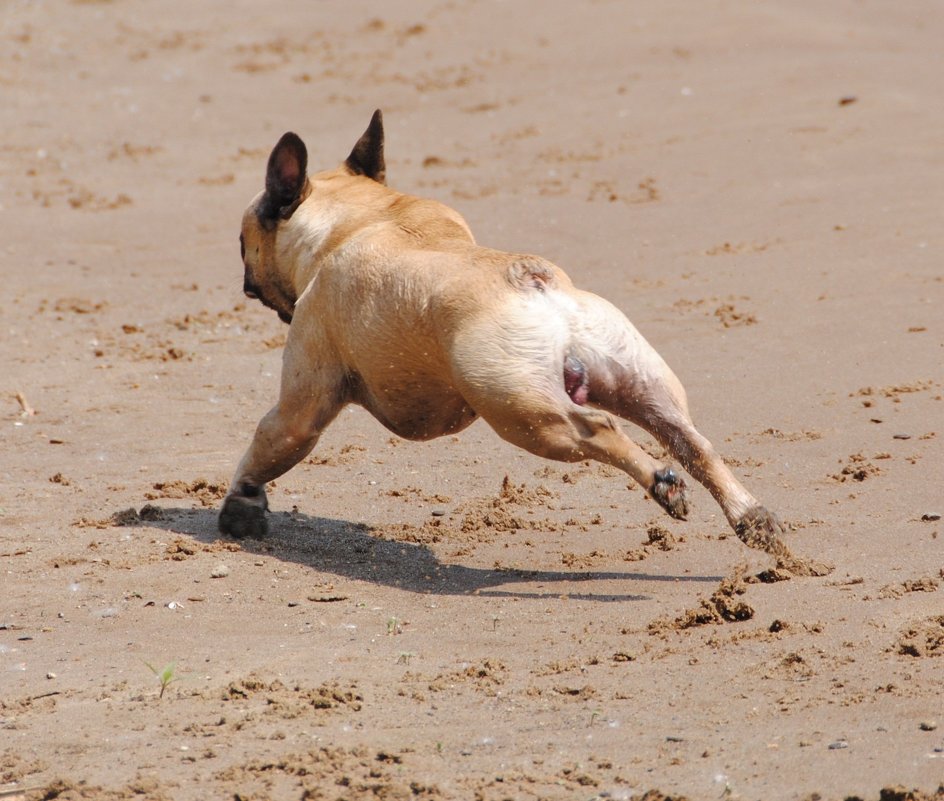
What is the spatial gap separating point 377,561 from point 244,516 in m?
0.72

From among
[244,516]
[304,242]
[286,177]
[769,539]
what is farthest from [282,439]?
[769,539]

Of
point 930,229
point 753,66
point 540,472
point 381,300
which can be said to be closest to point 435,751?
point 381,300

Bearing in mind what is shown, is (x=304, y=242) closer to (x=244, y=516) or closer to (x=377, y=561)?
(x=244, y=516)

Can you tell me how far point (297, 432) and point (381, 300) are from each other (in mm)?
912

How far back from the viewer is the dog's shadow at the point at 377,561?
6.57 meters

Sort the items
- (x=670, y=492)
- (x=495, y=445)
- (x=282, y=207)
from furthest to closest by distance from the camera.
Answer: (x=495, y=445)
(x=282, y=207)
(x=670, y=492)

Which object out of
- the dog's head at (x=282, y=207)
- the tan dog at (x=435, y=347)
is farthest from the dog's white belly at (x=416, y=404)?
the dog's head at (x=282, y=207)

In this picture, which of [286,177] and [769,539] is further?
[286,177]

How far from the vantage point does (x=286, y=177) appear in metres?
7.48

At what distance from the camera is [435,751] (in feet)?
15.5

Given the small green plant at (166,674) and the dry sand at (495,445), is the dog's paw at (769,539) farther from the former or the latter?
the small green plant at (166,674)

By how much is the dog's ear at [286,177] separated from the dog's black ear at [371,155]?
1.73 ft

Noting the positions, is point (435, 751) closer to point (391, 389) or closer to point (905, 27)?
point (391, 389)

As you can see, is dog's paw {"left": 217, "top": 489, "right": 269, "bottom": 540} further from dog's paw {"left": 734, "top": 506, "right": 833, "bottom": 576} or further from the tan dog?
dog's paw {"left": 734, "top": 506, "right": 833, "bottom": 576}
